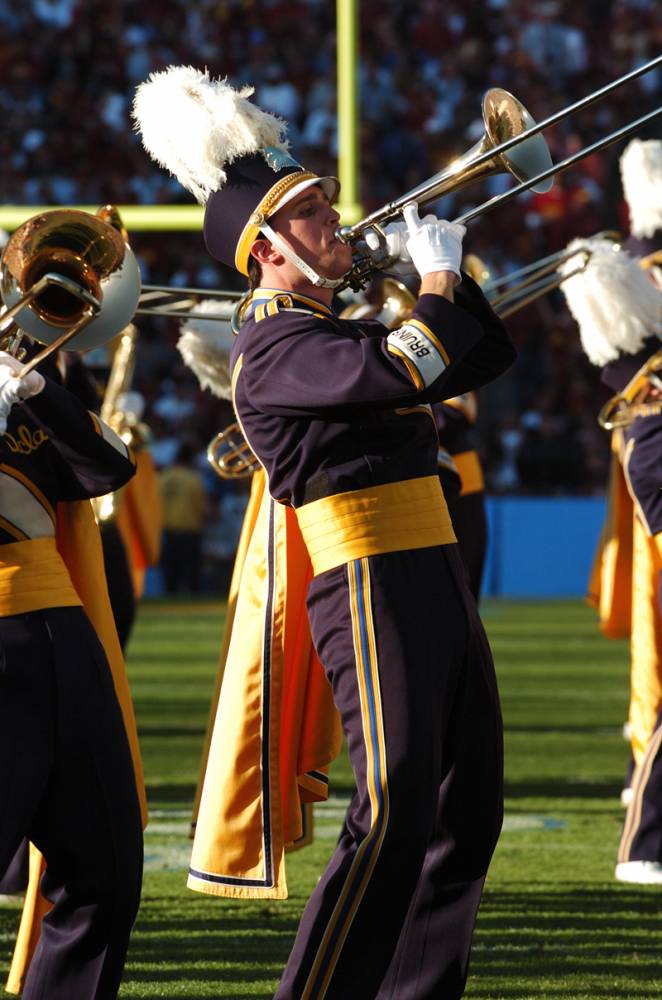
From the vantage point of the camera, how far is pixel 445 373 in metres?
2.99

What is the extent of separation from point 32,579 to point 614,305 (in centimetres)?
257

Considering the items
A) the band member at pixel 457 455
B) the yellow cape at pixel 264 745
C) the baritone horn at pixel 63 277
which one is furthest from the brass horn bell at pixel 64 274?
the band member at pixel 457 455

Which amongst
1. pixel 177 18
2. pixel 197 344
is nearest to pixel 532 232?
pixel 177 18

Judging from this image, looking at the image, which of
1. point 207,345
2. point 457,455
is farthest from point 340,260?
point 457,455

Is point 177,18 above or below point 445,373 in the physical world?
above

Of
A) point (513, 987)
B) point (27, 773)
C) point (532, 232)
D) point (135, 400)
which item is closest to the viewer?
point (27, 773)

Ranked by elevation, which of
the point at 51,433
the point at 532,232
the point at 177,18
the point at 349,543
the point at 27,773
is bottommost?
the point at 27,773

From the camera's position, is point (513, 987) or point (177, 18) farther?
point (177, 18)

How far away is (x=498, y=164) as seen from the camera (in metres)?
3.46

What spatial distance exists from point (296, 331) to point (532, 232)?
13792mm

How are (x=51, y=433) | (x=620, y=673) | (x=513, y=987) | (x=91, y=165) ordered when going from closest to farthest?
1. (x=51, y=433)
2. (x=513, y=987)
3. (x=620, y=673)
4. (x=91, y=165)

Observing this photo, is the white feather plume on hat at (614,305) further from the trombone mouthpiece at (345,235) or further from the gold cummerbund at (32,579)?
the gold cummerbund at (32,579)

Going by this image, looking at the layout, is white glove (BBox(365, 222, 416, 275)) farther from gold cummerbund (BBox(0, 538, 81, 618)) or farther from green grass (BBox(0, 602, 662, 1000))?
green grass (BBox(0, 602, 662, 1000))

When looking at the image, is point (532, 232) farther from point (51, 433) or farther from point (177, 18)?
point (51, 433)
